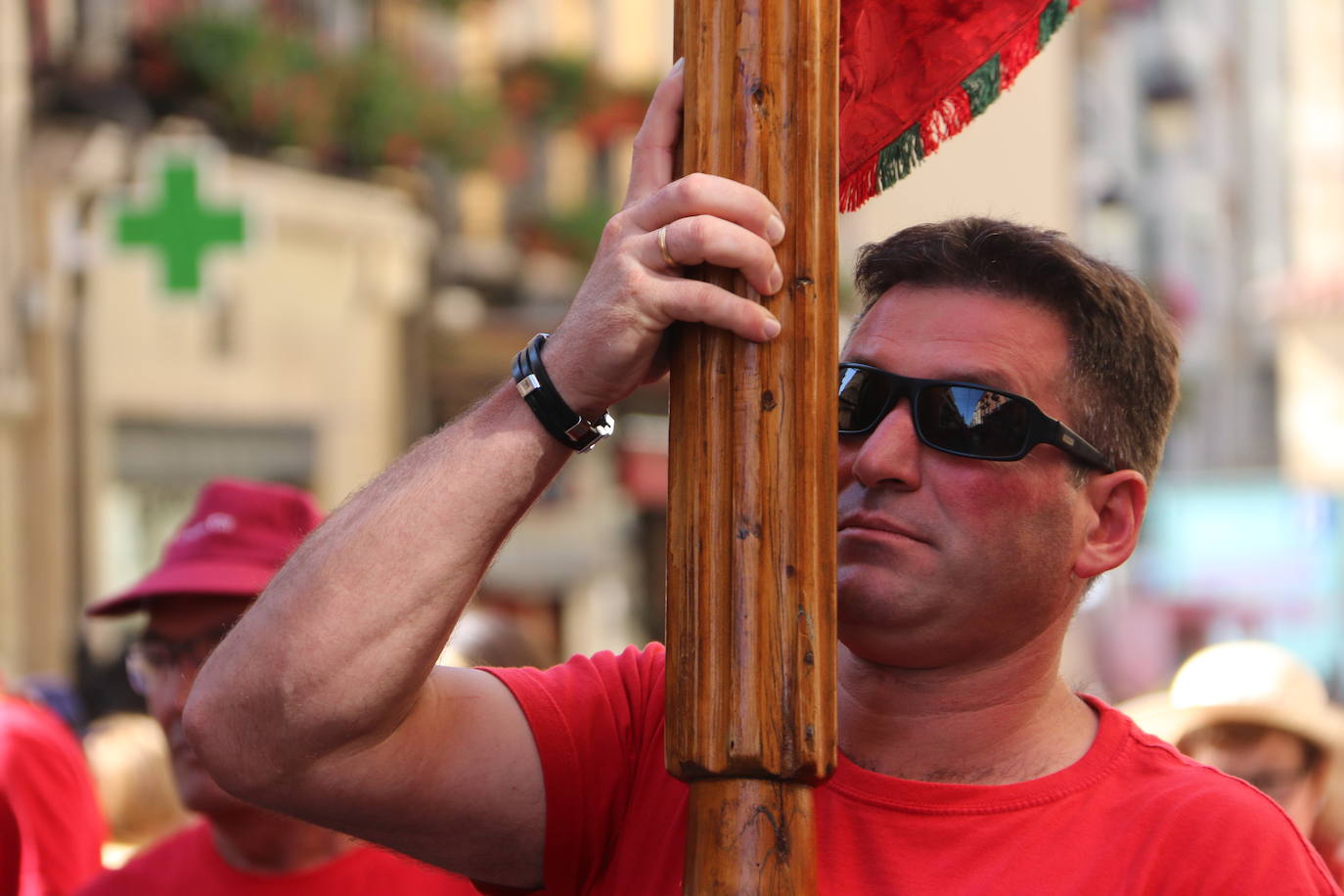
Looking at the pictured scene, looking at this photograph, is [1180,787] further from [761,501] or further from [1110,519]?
[761,501]

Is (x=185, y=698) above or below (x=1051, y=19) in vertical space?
below

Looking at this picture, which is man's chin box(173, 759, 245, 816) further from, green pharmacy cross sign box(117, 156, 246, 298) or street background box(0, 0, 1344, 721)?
green pharmacy cross sign box(117, 156, 246, 298)

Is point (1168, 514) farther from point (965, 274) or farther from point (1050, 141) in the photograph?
point (965, 274)

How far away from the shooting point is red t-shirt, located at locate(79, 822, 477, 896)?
10.8 feet

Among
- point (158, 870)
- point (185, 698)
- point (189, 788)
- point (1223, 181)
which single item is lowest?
point (158, 870)

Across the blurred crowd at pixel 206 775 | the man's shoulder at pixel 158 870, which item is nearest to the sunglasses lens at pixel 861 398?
the blurred crowd at pixel 206 775

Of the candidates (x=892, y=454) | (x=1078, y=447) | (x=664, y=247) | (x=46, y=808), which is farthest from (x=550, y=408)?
(x=46, y=808)

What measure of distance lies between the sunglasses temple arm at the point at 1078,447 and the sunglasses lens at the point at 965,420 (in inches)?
2.7

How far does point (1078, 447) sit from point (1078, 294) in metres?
0.19

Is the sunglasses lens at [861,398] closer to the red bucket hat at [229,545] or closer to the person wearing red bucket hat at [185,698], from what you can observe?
the person wearing red bucket hat at [185,698]

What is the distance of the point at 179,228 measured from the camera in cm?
1091

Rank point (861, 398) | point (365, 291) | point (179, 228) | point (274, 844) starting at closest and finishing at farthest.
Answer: point (861, 398) → point (274, 844) → point (179, 228) → point (365, 291)

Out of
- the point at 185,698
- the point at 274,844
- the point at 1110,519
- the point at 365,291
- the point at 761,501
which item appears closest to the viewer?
the point at 761,501

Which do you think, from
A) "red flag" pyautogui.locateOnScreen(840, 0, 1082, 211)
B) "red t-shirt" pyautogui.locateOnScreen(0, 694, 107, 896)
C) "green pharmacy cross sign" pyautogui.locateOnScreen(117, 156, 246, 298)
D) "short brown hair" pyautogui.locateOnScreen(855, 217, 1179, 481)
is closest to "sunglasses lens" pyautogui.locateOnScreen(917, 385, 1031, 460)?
"short brown hair" pyautogui.locateOnScreen(855, 217, 1179, 481)
